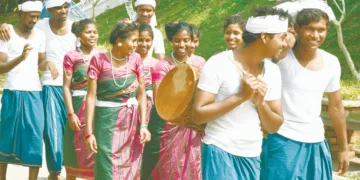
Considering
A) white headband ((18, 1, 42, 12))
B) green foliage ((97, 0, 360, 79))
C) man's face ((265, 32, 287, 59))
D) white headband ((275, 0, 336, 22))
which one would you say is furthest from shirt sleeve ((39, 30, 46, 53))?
green foliage ((97, 0, 360, 79))

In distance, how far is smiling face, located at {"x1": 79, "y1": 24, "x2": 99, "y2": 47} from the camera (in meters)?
6.93

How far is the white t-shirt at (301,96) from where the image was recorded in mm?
5094

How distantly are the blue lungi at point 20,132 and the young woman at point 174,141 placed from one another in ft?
4.19

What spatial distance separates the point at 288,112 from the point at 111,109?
1.63m

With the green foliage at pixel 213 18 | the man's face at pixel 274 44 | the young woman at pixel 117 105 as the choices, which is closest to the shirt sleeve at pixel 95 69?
the young woman at pixel 117 105

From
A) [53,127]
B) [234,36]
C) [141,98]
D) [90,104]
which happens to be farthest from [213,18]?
[90,104]

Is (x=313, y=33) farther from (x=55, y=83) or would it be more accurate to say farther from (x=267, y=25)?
(x=55, y=83)

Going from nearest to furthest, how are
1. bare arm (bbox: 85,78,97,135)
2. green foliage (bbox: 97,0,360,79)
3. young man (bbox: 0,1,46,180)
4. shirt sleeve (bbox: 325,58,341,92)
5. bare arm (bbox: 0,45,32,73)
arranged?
shirt sleeve (bbox: 325,58,341,92)
bare arm (bbox: 85,78,97,135)
bare arm (bbox: 0,45,32,73)
young man (bbox: 0,1,46,180)
green foliage (bbox: 97,0,360,79)

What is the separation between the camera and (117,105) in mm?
6141

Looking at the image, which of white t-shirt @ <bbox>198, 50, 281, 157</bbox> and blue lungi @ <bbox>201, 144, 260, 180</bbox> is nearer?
white t-shirt @ <bbox>198, 50, 281, 157</bbox>

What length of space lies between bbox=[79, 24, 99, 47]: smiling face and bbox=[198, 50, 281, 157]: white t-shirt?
8.63 feet

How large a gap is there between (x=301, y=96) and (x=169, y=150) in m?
1.74

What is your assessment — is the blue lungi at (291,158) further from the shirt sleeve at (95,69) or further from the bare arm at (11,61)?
the bare arm at (11,61)

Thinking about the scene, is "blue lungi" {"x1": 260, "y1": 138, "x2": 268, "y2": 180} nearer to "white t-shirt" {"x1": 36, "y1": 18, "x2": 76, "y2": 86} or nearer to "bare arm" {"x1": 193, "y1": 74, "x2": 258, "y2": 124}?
"bare arm" {"x1": 193, "y1": 74, "x2": 258, "y2": 124}
